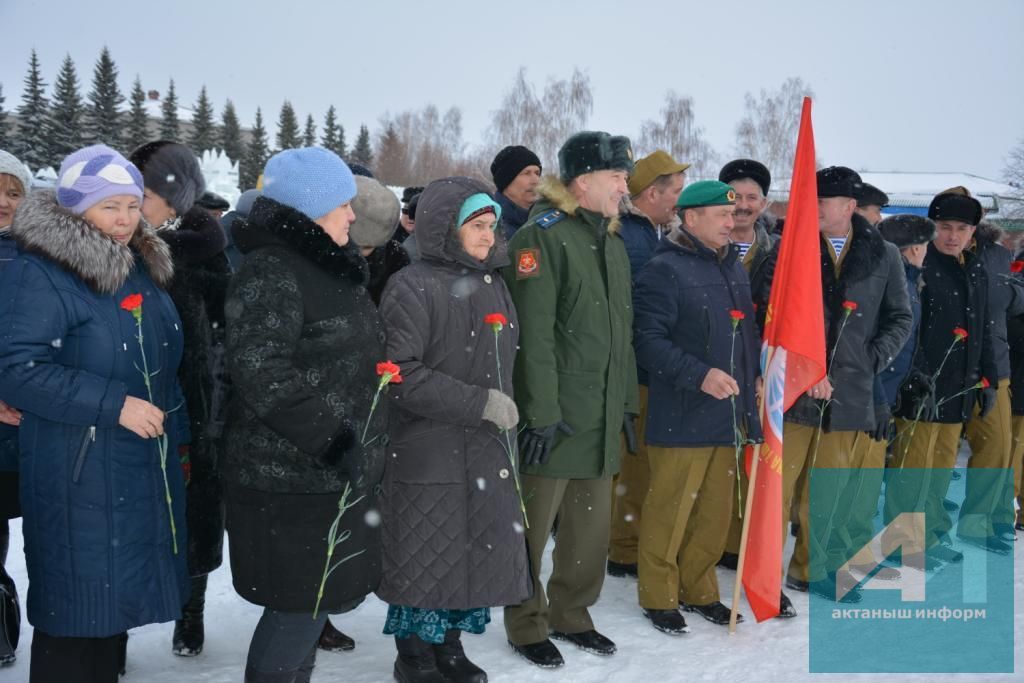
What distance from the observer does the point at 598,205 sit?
Answer: 4016mm

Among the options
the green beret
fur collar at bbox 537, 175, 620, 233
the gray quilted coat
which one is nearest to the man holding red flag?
the green beret

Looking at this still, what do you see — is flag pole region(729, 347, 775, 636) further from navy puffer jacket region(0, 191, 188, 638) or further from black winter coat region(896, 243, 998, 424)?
navy puffer jacket region(0, 191, 188, 638)

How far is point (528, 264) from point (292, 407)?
155cm

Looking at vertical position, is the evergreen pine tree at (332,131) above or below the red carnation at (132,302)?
above

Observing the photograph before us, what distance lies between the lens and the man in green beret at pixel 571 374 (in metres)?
3.73

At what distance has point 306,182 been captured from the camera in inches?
108

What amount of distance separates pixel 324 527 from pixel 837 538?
3.46 m

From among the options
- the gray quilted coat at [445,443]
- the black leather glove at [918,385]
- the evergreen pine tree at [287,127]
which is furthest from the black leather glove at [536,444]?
the evergreen pine tree at [287,127]

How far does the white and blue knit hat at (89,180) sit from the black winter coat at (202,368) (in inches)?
23.7

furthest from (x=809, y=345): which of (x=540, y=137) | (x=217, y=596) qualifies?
(x=540, y=137)

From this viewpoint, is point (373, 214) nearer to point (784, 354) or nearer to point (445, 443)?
point (445, 443)

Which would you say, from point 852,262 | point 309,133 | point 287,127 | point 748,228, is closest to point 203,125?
point 287,127

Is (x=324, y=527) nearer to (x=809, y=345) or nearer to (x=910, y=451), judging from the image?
(x=809, y=345)

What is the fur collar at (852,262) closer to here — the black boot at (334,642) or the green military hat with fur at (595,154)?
the green military hat with fur at (595,154)
